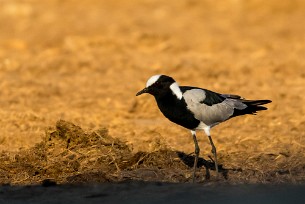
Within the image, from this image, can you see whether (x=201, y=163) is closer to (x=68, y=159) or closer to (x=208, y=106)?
(x=208, y=106)

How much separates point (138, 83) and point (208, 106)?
5.26 meters

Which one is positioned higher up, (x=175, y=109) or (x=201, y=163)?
(x=175, y=109)

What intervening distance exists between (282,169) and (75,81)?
230 inches

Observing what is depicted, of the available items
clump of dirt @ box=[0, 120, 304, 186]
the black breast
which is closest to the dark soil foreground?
clump of dirt @ box=[0, 120, 304, 186]

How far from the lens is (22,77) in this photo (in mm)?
13797

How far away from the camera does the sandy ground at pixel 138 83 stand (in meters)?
8.52

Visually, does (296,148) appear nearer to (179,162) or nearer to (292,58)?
(179,162)

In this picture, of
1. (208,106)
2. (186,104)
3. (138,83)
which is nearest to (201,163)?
(208,106)

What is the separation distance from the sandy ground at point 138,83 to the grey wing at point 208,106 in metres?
0.57

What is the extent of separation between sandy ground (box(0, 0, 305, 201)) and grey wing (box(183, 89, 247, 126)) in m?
0.57

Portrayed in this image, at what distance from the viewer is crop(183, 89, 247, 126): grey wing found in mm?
8062

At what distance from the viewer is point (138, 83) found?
13406 millimetres

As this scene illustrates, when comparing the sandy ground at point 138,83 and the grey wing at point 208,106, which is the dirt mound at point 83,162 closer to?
the sandy ground at point 138,83

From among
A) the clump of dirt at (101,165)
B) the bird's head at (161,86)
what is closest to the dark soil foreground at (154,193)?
the clump of dirt at (101,165)
